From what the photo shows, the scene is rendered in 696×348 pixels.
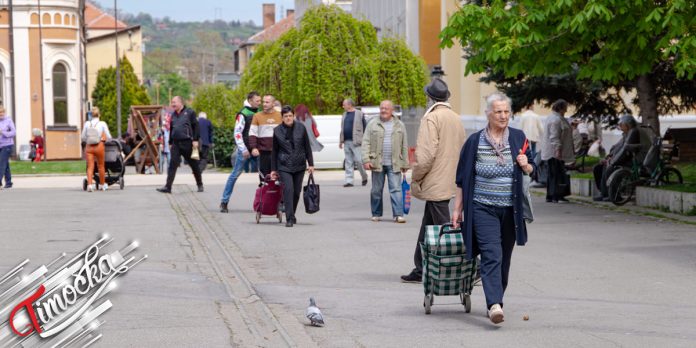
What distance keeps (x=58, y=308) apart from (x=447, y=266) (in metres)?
2.87

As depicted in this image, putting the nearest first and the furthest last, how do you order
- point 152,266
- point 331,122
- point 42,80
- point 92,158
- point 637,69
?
point 152,266 → point 637,69 → point 92,158 → point 331,122 → point 42,80

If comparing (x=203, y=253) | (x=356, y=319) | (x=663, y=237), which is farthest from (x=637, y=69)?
(x=356, y=319)

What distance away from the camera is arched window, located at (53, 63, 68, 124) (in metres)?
59.7

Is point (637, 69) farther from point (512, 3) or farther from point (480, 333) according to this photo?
point (480, 333)

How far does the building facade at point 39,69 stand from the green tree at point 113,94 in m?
16.4

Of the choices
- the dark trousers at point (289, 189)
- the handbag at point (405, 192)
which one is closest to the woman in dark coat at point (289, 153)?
the dark trousers at point (289, 189)

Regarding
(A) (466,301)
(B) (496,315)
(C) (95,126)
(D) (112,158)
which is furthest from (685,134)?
(B) (496,315)

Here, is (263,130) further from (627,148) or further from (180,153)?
(627,148)

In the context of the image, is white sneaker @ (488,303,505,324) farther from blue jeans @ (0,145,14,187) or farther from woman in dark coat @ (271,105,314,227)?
blue jeans @ (0,145,14,187)

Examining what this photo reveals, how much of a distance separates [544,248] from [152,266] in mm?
4486

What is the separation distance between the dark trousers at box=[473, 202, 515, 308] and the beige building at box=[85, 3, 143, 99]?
71.7 metres

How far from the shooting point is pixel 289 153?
1633 cm

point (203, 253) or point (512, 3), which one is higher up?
point (512, 3)

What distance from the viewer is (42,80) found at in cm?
5853
